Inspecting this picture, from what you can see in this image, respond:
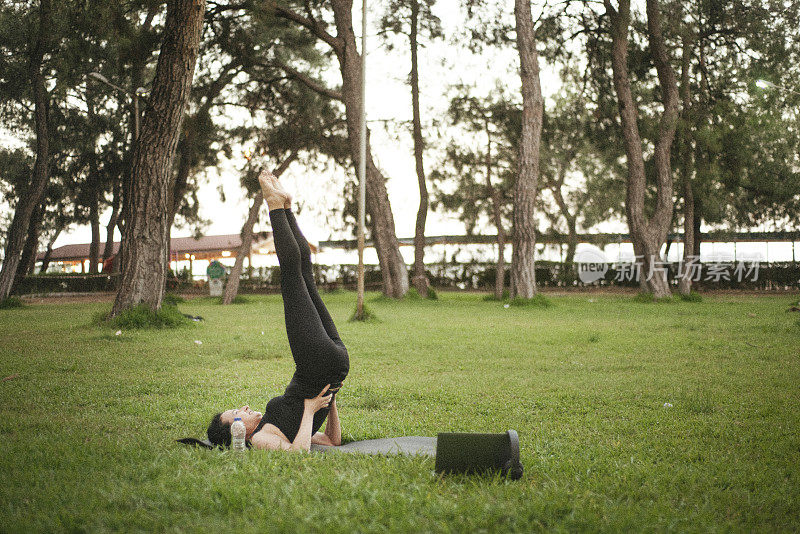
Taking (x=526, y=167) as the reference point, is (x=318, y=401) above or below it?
below

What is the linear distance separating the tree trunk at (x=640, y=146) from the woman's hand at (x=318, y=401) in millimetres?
19192

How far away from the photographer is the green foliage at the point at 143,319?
12391 mm

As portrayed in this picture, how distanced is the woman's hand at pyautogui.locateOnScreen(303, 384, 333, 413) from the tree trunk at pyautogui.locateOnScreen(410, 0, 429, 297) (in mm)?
20135

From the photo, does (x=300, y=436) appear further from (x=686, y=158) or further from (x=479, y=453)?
(x=686, y=158)

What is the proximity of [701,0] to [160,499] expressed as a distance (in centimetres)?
2532

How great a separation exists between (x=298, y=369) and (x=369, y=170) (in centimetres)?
1835

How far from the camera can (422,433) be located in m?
4.86

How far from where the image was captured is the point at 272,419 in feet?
14.3

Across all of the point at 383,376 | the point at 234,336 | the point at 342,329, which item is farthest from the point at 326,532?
the point at 342,329

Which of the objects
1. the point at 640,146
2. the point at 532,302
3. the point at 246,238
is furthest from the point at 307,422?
the point at 640,146

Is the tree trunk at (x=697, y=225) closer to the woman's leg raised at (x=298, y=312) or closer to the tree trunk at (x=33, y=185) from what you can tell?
the tree trunk at (x=33, y=185)

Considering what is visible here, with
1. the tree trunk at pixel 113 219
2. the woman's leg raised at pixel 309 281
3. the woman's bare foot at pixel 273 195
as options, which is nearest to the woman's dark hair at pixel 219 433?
the woman's leg raised at pixel 309 281

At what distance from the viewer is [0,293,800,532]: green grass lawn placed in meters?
3.00

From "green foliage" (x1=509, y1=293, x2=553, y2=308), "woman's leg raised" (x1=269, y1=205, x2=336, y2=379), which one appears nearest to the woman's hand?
"woman's leg raised" (x1=269, y1=205, x2=336, y2=379)
